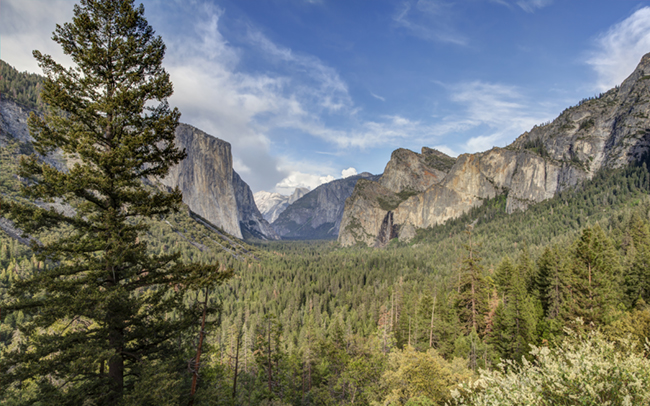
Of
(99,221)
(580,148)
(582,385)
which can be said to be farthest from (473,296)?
(580,148)

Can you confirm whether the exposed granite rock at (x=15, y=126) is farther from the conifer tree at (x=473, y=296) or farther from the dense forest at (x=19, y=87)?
the conifer tree at (x=473, y=296)

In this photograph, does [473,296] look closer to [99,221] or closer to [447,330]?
[447,330]

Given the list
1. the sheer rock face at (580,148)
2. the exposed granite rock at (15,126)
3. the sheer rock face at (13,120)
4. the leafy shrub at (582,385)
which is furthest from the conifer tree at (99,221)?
the sheer rock face at (580,148)

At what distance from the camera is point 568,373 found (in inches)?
360

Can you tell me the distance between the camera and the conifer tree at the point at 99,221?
331 inches

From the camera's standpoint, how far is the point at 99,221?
9.77 metres

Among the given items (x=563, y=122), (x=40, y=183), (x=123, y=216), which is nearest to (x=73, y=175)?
(x=40, y=183)

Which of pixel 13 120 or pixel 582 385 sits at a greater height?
pixel 13 120

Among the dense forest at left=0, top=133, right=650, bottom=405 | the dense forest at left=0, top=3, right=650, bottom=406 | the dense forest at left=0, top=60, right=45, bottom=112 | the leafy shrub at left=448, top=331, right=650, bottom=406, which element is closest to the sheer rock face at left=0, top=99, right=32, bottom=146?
the dense forest at left=0, top=60, right=45, bottom=112

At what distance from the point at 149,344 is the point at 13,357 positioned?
3.33 m

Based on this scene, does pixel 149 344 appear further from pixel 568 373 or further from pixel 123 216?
pixel 568 373

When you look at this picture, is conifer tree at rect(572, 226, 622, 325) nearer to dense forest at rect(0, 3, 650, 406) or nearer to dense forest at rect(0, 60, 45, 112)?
dense forest at rect(0, 3, 650, 406)

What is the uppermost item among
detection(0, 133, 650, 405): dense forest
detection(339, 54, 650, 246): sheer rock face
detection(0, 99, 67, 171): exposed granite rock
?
detection(339, 54, 650, 246): sheer rock face

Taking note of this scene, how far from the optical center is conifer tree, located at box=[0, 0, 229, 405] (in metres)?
8.40
